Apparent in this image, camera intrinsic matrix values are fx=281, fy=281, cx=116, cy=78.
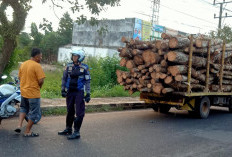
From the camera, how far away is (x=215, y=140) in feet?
21.6

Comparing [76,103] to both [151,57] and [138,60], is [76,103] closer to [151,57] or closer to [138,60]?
[151,57]

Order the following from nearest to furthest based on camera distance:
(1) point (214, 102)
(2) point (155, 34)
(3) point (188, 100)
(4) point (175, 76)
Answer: (4) point (175, 76)
(3) point (188, 100)
(1) point (214, 102)
(2) point (155, 34)

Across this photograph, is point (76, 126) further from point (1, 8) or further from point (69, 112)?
point (1, 8)

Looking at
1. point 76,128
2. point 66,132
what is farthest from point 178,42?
point 66,132

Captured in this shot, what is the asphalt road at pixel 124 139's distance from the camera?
16.8ft

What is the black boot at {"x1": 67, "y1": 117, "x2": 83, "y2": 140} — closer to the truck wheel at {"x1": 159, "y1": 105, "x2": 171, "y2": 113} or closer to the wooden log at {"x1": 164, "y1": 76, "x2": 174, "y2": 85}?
the wooden log at {"x1": 164, "y1": 76, "x2": 174, "y2": 85}

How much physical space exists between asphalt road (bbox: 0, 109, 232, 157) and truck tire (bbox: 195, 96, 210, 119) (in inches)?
22.4

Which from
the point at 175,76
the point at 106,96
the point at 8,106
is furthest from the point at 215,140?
the point at 106,96

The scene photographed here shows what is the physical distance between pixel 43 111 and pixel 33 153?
354 cm

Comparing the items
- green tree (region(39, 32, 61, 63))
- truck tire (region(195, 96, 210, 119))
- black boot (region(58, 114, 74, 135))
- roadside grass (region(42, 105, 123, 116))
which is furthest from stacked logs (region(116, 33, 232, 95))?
green tree (region(39, 32, 61, 63))

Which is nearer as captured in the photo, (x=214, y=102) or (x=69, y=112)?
(x=69, y=112)

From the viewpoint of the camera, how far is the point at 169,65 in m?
8.38

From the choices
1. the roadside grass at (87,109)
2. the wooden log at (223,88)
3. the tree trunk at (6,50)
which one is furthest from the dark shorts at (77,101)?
the wooden log at (223,88)

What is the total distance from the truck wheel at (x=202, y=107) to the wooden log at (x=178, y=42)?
2.09 m
